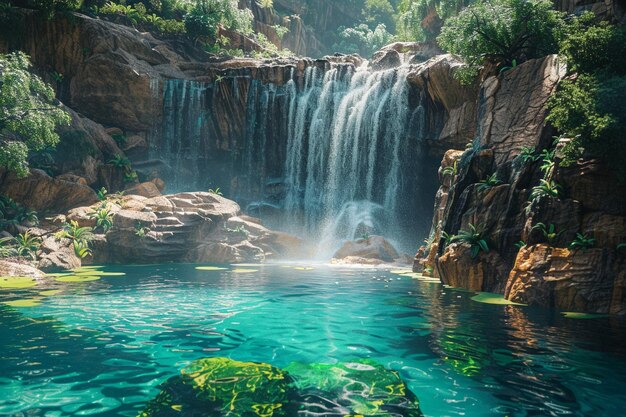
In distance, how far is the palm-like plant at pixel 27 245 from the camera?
17.4 metres

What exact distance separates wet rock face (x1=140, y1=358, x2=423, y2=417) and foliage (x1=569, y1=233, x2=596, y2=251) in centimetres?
674

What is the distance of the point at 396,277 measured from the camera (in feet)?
53.2

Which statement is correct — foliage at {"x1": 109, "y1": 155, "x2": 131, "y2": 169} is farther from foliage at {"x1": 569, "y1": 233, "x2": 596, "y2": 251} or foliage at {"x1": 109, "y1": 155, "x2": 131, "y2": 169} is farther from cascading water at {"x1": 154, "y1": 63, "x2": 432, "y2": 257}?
foliage at {"x1": 569, "y1": 233, "x2": 596, "y2": 251}

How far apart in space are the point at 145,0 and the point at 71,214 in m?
23.8

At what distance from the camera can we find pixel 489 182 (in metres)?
13.7

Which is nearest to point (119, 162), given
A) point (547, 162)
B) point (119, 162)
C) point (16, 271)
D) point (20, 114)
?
point (119, 162)

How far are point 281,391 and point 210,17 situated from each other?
3550 cm

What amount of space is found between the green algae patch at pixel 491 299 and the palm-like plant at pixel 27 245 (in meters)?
15.4

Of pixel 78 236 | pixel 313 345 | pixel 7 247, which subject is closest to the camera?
pixel 313 345

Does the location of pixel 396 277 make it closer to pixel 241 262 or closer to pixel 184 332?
pixel 241 262

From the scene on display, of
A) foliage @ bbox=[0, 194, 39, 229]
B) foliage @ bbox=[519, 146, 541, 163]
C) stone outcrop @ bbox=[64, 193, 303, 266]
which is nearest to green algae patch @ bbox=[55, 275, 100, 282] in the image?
stone outcrop @ bbox=[64, 193, 303, 266]

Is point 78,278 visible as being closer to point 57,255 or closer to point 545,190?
point 57,255

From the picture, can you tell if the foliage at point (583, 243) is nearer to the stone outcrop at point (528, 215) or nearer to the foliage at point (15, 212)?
the stone outcrop at point (528, 215)

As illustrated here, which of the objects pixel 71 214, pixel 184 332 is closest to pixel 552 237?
pixel 184 332
